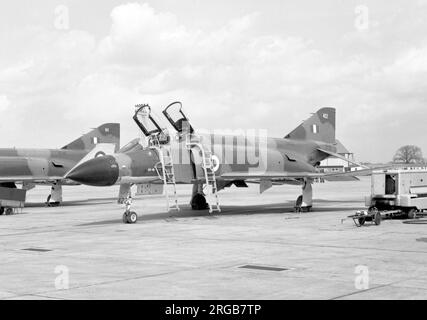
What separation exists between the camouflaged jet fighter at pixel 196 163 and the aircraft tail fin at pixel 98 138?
36.3 ft

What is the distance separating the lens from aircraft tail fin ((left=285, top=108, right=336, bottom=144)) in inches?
957

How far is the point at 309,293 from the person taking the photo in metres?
7.00

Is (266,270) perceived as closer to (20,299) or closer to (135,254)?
(135,254)

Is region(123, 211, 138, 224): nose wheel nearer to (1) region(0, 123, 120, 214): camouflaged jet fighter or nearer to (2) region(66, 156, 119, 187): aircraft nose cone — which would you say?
Result: (2) region(66, 156, 119, 187): aircraft nose cone

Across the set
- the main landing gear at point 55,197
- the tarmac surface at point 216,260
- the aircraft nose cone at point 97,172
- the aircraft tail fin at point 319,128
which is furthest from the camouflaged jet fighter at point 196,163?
the main landing gear at point 55,197

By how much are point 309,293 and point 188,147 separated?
12.0 meters

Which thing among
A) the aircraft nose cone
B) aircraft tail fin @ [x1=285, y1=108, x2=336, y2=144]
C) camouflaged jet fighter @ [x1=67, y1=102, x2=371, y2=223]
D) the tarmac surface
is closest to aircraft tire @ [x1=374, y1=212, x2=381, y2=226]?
the tarmac surface

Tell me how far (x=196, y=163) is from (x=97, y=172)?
3.73 meters

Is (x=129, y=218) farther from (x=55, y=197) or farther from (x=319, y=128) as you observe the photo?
(x=55, y=197)

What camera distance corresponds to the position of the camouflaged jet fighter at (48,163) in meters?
26.8

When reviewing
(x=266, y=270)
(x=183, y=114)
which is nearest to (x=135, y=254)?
(x=266, y=270)
